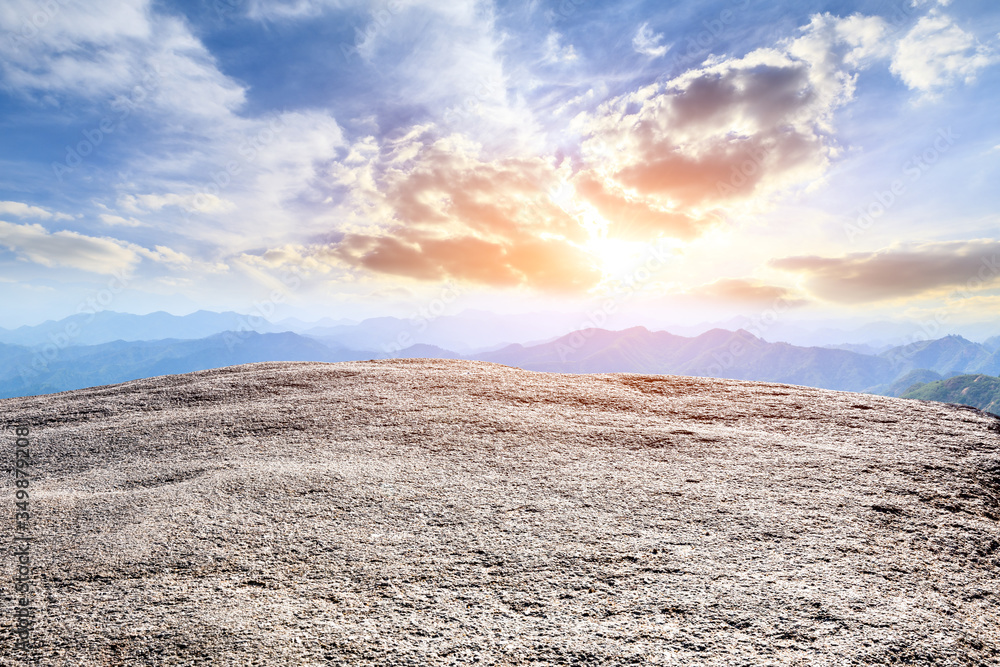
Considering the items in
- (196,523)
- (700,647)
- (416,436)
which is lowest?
(700,647)

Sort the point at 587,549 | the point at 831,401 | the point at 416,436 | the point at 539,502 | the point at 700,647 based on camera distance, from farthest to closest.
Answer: the point at 831,401
the point at 416,436
the point at 539,502
the point at 587,549
the point at 700,647

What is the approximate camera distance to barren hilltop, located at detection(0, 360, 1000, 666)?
431 centimetres

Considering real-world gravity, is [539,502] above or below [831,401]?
below

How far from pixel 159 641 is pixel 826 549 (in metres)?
7.70

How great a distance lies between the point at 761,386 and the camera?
1535 cm

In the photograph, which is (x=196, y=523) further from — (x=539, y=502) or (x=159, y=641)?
(x=539, y=502)

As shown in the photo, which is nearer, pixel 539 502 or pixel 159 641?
pixel 159 641

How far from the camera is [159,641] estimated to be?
4.27 m

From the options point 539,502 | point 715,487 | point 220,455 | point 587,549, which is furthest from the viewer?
point 220,455

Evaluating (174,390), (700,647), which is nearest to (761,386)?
(700,647)

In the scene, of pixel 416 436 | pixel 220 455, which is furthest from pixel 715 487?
pixel 220 455

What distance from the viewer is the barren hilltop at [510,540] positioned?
4309 millimetres

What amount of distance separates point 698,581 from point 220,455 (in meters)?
9.07

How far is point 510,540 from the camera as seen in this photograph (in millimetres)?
5812
